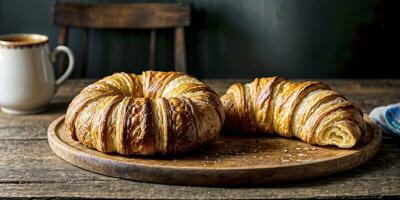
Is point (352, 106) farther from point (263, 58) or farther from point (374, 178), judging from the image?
point (263, 58)

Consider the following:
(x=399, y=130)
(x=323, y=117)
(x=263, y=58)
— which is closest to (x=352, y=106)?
(x=323, y=117)

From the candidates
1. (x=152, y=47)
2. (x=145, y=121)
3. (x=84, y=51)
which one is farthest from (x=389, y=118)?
(x=84, y=51)

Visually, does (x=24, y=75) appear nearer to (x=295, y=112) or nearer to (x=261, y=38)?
(x=295, y=112)

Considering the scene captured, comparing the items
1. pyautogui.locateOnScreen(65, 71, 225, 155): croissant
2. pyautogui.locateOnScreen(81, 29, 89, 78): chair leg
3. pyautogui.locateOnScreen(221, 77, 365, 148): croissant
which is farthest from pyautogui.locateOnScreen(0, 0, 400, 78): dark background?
pyautogui.locateOnScreen(65, 71, 225, 155): croissant

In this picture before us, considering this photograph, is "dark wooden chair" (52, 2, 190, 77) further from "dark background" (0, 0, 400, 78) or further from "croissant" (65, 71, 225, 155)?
"croissant" (65, 71, 225, 155)

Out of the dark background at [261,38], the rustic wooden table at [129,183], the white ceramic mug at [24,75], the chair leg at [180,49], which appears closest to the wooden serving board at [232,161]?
the rustic wooden table at [129,183]
